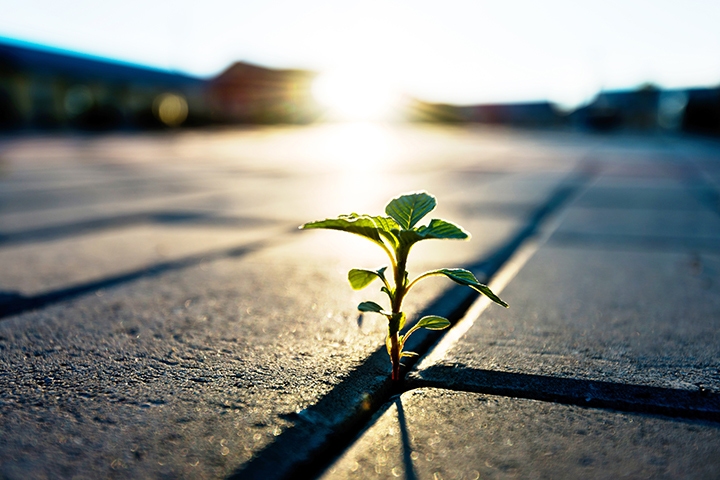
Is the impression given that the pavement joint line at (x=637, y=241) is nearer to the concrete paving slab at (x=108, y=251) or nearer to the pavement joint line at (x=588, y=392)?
the concrete paving slab at (x=108, y=251)

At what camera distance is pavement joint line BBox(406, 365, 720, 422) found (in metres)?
0.95

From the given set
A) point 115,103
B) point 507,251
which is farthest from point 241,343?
point 115,103

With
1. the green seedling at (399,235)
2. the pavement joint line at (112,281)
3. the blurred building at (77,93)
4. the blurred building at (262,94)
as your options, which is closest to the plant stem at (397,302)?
the green seedling at (399,235)

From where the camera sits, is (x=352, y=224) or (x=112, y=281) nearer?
(x=352, y=224)

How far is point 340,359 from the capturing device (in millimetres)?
1146

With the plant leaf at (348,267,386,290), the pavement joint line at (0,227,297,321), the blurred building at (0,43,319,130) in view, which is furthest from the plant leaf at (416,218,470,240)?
the blurred building at (0,43,319,130)

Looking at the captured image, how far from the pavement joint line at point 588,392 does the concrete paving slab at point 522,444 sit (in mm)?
31

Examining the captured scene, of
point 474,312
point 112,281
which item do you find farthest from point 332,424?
point 112,281

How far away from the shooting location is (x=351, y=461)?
2.62 ft

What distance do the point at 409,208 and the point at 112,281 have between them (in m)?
1.23

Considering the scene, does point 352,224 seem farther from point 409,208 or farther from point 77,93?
point 77,93

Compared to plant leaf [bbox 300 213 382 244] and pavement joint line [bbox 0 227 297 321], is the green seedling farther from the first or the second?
pavement joint line [bbox 0 227 297 321]

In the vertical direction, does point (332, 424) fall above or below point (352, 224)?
below

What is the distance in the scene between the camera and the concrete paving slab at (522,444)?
2.50 ft
